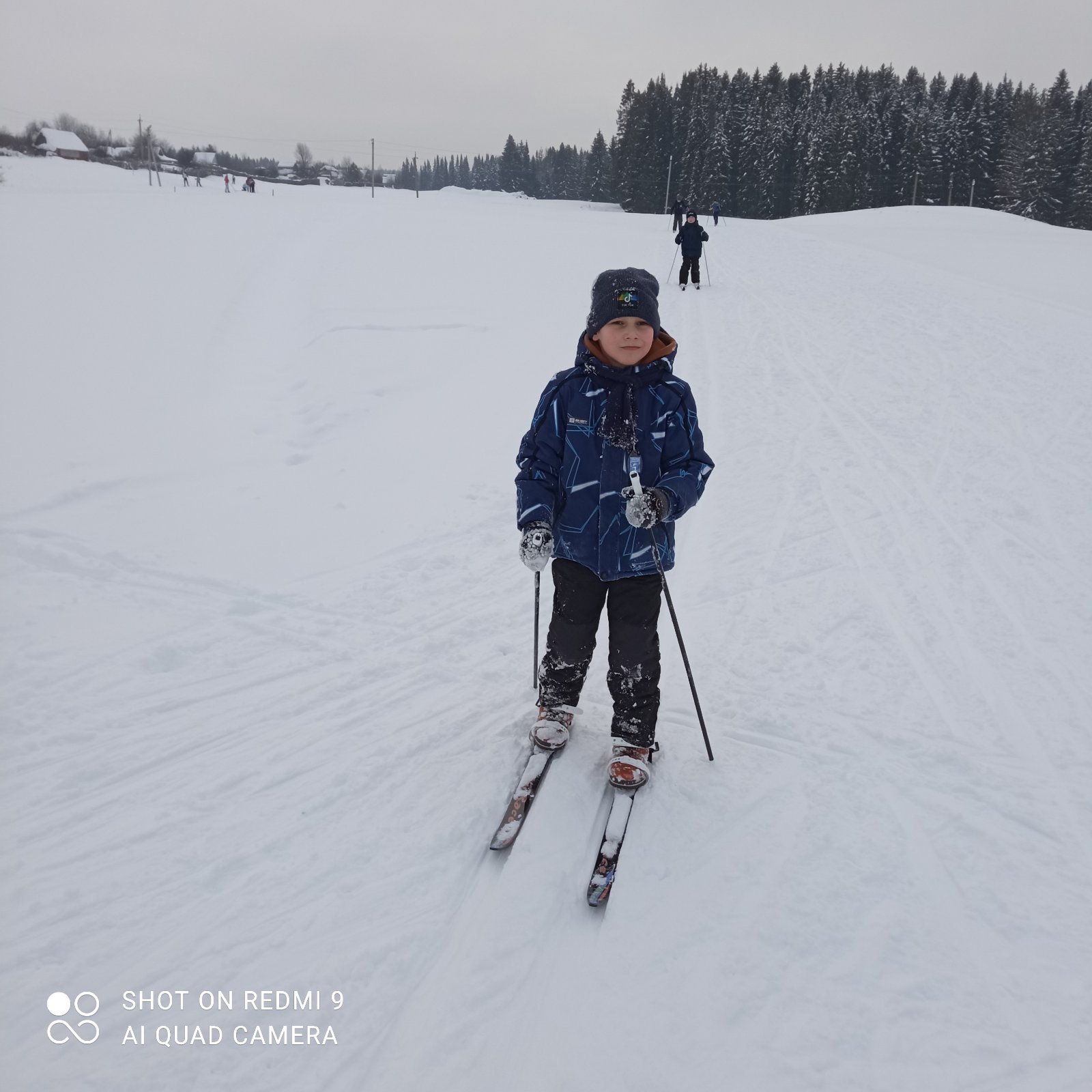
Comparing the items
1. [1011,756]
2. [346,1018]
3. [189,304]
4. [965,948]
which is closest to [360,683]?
[346,1018]

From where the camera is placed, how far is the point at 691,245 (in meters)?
14.0

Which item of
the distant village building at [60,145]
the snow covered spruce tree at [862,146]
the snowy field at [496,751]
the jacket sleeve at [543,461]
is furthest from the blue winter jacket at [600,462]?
the distant village building at [60,145]

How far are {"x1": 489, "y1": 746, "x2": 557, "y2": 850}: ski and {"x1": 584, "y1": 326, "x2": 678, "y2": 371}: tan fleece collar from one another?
5.41ft

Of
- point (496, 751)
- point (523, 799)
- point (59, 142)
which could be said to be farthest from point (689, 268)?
point (59, 142)

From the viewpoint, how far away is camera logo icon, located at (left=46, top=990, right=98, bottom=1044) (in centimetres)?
190

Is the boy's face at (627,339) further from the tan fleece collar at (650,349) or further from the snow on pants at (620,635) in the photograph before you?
the snow on pants at (620,635)

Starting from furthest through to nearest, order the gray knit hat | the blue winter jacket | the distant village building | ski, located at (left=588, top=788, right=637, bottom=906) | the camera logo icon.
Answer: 1. the distant village building
2. the blue winter jacket
3. the gray knit hat
4. ski, located at (left=588, top=788, right=637, bottom=906)
5. the camera logo icon

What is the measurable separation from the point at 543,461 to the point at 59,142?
279 ft

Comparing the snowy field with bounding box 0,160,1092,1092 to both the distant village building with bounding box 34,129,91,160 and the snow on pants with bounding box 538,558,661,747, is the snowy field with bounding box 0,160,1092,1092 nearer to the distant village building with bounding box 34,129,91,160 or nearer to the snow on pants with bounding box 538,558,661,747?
the snow on pants with bounding box 538,558,661,747

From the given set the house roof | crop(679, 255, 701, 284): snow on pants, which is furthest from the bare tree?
crop(679, 255, 701, 284): snow on pants

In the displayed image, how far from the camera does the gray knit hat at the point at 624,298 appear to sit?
2.55m

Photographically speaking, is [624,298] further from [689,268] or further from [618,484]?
[689,268]

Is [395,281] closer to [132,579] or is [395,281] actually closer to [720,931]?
[132,579]

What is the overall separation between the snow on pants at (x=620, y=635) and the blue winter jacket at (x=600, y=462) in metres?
0.08
